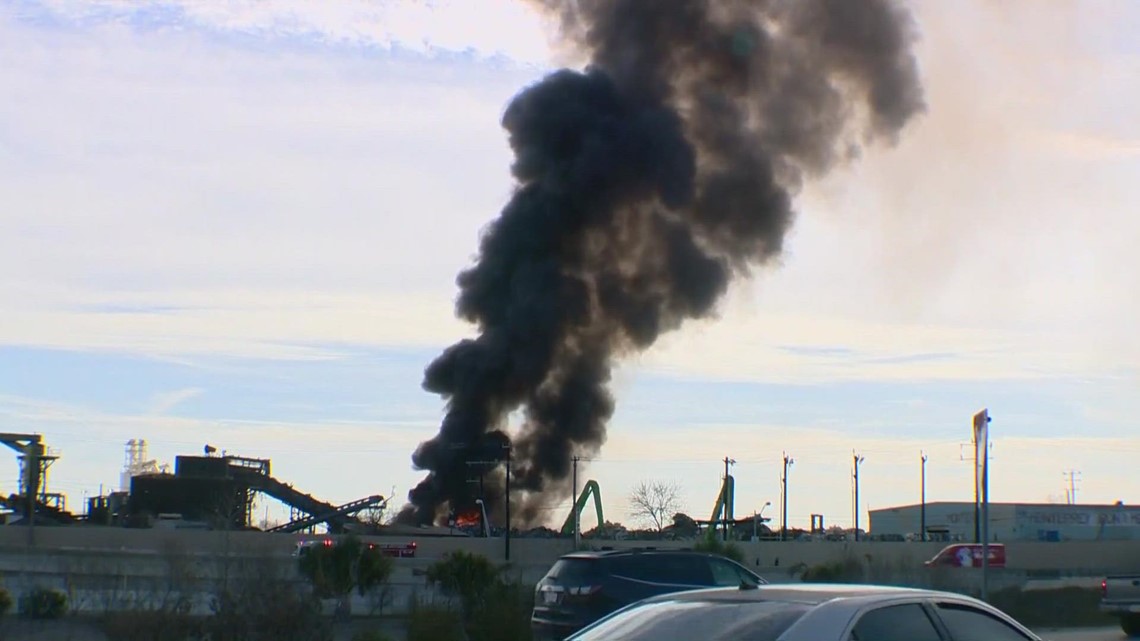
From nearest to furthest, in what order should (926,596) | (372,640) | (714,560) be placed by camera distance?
(926,596), (372,640), (714,560)

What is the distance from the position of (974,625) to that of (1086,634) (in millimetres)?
19891

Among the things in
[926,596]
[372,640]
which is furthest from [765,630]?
[372,640]

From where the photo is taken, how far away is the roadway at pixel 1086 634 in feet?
78.7

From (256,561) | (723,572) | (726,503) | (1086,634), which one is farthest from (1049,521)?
(256,561)

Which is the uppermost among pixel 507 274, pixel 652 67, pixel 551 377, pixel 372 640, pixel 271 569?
pixel 652 67

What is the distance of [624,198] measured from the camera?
70.2 meters

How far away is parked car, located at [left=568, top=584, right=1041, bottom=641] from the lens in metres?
6.68

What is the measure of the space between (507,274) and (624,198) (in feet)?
25.8

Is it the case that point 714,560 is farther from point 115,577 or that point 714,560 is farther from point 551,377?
point 551,377

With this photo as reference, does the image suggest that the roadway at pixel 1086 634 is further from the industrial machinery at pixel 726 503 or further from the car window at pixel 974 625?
the industrial machinery at pixel 726 503

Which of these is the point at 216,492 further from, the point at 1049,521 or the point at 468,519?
the point at 1049,521

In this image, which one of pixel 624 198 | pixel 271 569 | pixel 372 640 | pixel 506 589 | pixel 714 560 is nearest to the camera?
Answer: pixel 271 569

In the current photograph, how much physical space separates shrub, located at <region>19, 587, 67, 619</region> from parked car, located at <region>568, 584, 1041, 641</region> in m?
17.6

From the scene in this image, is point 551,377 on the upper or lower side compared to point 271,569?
upper
